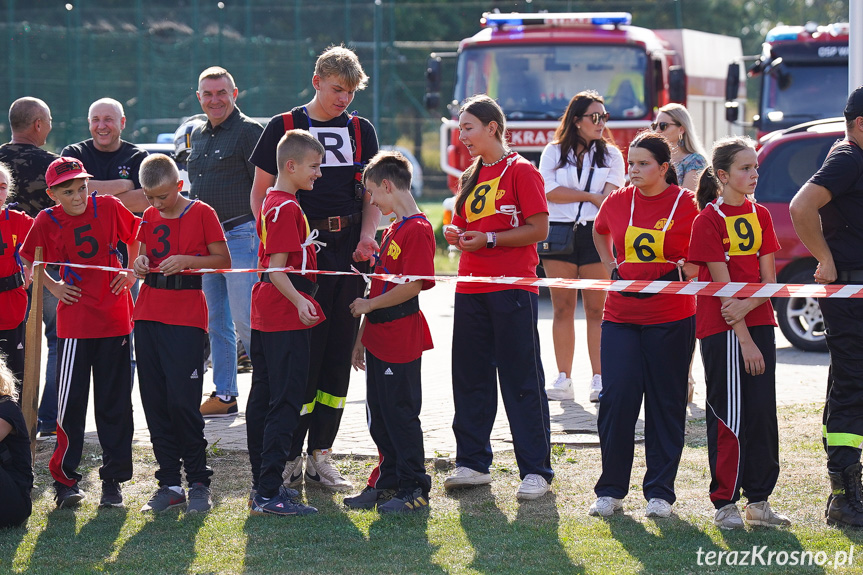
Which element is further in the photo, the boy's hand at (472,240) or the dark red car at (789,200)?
the dark red car at (789,200)

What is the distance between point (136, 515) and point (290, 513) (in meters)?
0.76

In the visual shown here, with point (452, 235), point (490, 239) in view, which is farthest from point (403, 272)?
point (490, 239)

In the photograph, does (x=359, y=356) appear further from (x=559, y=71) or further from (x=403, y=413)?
(x=559, y=71)

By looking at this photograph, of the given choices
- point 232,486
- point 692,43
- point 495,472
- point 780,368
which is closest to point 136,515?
point 232,486

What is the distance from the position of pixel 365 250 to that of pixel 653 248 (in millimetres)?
1460

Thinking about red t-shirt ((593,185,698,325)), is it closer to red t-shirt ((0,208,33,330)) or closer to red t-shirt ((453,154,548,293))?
red t-shirt ((453,154,548,293))

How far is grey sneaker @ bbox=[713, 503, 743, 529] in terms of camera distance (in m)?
4.97

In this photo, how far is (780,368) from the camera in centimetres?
942

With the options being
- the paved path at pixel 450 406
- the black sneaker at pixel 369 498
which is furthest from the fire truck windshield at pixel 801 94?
the black sneaker at pixel 369 498

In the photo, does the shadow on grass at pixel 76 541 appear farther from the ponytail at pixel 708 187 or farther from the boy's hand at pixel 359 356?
the ponytail at pixel 708 187

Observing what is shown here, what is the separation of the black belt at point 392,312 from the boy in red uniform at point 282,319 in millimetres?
256

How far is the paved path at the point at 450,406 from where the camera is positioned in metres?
6.93

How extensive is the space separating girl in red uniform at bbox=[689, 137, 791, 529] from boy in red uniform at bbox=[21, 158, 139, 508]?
287cm

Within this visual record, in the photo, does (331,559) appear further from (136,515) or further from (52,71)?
(52,71)
